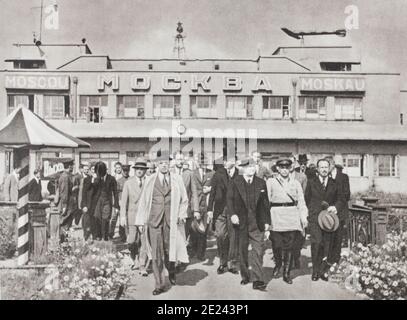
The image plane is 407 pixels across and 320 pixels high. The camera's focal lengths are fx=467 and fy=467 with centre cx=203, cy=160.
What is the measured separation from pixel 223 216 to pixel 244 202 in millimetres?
1177

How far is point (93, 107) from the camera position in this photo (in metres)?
23.7

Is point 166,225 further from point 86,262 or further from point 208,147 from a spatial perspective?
point 208,147

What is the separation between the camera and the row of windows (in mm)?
24062

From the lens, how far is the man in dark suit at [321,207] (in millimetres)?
7909

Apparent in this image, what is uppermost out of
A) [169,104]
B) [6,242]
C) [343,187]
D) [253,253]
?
[169,104]

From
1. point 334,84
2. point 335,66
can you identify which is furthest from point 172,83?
point 335,66

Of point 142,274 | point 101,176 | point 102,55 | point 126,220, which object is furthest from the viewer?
point 102,55

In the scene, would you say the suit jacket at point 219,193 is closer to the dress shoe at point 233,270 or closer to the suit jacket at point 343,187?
the dress shoe at point 233,270

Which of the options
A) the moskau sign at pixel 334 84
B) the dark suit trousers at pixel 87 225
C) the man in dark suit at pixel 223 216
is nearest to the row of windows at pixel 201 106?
the moskau sign at pixel 334 84

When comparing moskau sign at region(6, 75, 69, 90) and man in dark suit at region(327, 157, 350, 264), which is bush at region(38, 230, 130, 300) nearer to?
man in dark suit at region(327, 157, 350, 264)

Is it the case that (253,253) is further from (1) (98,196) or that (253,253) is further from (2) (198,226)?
(1) (98,196)

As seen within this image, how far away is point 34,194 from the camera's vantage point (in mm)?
11797

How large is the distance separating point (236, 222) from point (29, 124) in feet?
13.1
